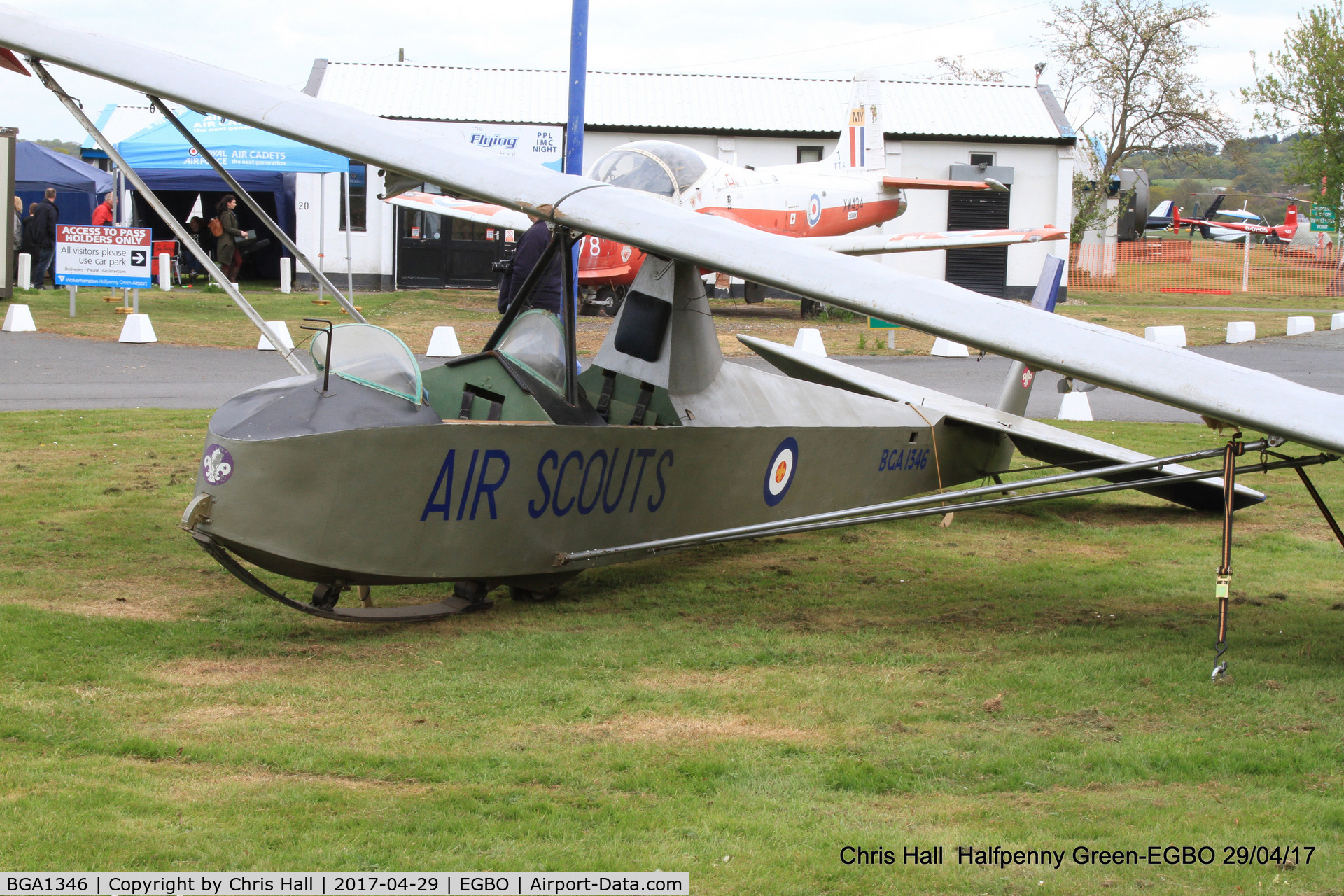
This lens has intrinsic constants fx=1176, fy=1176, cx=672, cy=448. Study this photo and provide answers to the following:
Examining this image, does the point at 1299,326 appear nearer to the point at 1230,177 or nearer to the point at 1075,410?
the point at 1075,410

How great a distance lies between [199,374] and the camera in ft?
57.6

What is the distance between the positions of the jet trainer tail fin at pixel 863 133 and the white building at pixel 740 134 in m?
5.58

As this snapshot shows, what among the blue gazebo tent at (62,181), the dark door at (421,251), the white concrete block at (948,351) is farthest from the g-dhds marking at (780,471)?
the blue gazebo tent at (62,181)

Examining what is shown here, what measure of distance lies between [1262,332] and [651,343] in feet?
81.2

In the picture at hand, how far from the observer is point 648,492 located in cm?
778

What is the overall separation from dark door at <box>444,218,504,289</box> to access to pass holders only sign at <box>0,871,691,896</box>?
31.0 m

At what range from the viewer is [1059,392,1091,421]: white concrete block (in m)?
15.6

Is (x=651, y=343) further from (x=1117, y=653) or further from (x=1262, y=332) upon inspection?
(x=1262, y=332)

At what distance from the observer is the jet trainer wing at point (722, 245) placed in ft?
18.1

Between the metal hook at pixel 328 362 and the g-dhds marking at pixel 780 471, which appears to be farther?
the g-dhds marking at pixel 780 471

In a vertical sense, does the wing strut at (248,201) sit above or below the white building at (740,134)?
below

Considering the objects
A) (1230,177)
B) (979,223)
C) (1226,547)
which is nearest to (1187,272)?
(979,223)

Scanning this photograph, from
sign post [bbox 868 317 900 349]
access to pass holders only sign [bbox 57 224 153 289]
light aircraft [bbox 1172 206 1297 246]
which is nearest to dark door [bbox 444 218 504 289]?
access to pass holders only sign [bbox 57 224 153 289]

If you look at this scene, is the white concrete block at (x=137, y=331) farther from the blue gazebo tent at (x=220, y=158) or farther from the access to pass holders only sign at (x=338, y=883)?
the access to pass holders only sign at (x=338, y=883)
